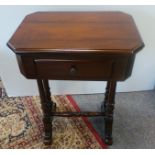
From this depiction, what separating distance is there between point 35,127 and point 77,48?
2.43 feet

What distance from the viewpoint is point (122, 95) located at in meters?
1.45

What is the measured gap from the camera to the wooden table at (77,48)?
682mm

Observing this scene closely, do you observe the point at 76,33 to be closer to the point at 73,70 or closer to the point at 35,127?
the point at 73,70

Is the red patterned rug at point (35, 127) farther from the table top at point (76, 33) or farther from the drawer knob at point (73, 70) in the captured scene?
the table top at point (76, 33)

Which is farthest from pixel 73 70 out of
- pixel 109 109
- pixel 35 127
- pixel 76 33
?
pixel 35 127

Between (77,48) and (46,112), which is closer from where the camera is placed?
(77,48)

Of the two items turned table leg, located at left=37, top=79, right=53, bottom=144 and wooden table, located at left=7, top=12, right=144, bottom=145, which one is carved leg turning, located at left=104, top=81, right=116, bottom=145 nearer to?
wooden table, located at left=7, top=12, right=144, bottom=145

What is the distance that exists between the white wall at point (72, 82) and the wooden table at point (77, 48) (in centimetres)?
21

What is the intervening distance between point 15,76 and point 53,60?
690 millimetres

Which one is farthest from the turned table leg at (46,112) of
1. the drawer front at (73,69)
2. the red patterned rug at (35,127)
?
the drawer front at (73,69)

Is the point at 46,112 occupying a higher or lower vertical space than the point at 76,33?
lower

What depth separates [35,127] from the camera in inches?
48.5
